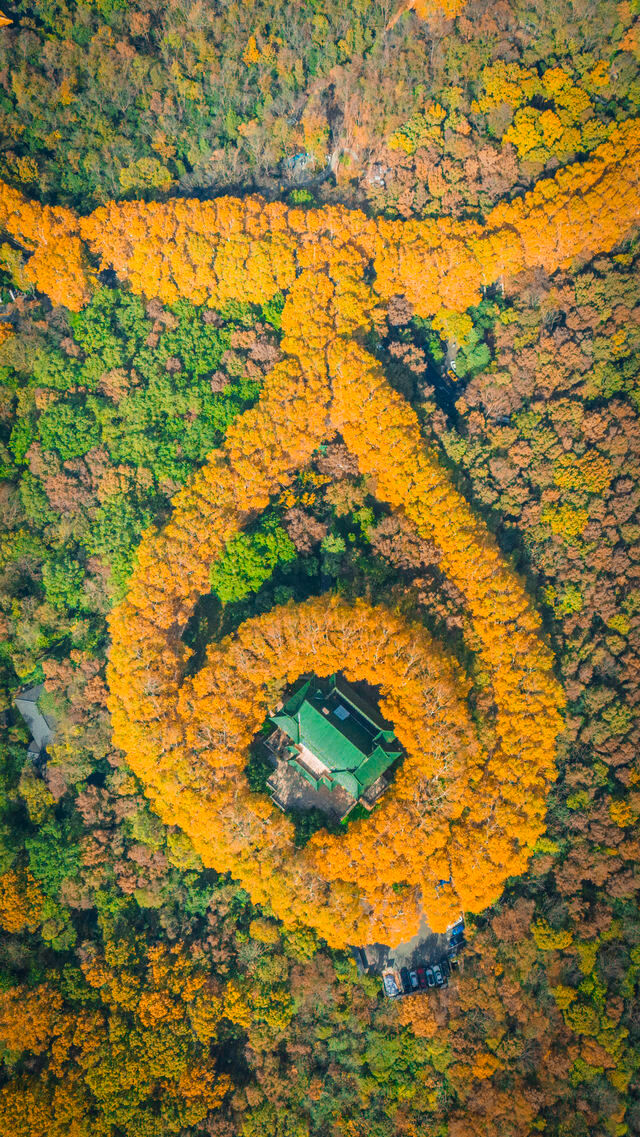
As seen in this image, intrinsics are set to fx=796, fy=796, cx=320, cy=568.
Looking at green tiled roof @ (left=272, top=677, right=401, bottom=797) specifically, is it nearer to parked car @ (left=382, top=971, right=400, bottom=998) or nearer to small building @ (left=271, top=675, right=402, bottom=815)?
small building @ (left=271, top=675, right=402, bottom=815)

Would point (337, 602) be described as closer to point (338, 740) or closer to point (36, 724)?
point (338, 740)

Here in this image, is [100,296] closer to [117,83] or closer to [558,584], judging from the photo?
[117,83]

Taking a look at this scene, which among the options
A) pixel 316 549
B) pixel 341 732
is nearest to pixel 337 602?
pixel 316 549

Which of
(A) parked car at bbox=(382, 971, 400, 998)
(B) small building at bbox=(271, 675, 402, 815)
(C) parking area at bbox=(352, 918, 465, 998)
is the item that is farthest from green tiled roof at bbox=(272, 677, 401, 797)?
(A) parked car at bbox=(382, 971, 400, 998)

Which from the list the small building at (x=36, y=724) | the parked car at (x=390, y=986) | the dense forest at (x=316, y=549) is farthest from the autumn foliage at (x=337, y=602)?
the small building at (x=36, y=724)

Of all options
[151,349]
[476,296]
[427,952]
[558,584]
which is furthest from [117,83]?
[427,952]

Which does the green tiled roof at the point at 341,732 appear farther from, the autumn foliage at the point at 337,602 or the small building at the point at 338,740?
the autumn foliage at the point at 337,602
